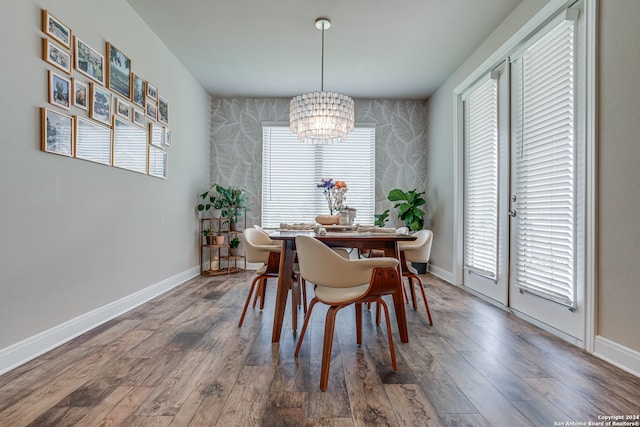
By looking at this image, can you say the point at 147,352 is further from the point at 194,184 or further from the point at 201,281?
the point at 194,184

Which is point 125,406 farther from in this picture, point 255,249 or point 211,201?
point 211,201

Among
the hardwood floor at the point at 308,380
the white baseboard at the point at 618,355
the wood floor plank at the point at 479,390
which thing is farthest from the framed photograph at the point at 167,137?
the white baseboard at the point at 618,355

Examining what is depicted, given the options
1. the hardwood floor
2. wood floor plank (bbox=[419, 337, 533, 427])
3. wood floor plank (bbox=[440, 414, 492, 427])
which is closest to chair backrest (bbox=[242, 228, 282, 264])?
the hardwood floor

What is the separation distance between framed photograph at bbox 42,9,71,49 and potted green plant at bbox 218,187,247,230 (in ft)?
9.24

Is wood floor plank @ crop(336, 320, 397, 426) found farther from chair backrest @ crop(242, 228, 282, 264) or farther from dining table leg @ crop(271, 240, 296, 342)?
chair backrest @ crop(242, 228, 282, 264)

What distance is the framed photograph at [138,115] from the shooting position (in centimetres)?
330

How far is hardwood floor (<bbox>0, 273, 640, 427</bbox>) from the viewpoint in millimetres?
1520

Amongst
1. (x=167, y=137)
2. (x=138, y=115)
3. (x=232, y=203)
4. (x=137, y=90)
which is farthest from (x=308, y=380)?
(x=232, y=203)

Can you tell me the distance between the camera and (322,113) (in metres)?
3.37

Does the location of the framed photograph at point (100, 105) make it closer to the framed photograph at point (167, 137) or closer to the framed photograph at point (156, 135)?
the framed photograph at point (156, 135)

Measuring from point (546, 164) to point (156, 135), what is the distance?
3.68m

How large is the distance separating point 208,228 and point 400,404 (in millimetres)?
4379

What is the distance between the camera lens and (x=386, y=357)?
2.16 m

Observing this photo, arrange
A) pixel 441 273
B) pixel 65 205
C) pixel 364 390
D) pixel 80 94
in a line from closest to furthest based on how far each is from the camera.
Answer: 1. pixel 364 390
2. pixel 65 205
3. pixel 80 94
4. pixel 441 273
